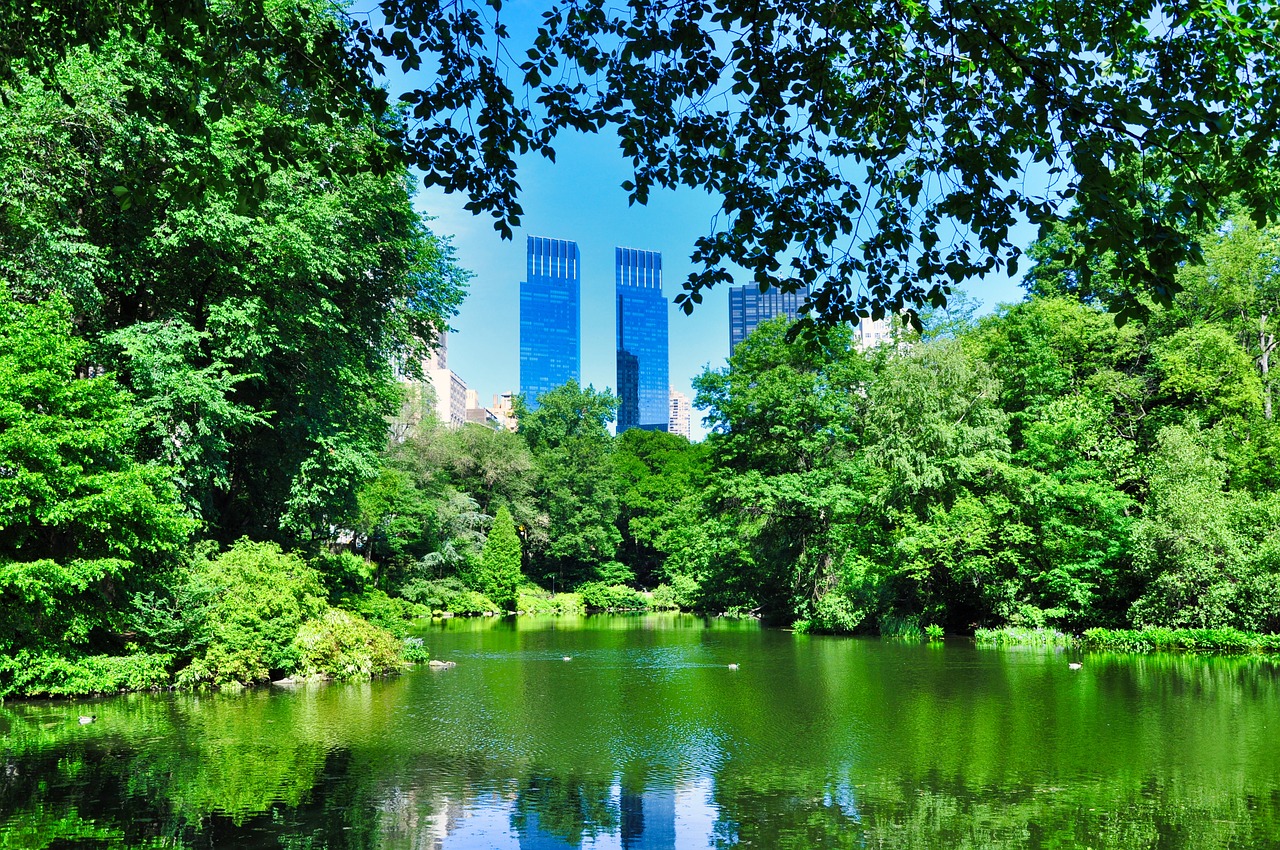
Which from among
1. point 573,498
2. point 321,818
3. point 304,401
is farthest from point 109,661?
point 573,498

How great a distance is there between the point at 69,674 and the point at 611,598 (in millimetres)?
36527

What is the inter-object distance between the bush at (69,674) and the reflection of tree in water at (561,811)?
9.17 m

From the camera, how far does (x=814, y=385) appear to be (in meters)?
32.8

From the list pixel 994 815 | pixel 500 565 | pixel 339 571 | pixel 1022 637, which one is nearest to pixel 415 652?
pixel 339 571

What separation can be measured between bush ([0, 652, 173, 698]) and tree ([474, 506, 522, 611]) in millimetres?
27265

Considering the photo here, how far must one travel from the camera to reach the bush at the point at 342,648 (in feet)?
55.9

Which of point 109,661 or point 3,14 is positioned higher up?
point 3,14

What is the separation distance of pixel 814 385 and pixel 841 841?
87.8 feet

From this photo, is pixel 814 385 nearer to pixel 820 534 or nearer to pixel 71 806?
pixel 820 534

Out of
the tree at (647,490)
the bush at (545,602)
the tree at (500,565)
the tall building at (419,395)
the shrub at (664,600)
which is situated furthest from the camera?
the tree at (647,490)

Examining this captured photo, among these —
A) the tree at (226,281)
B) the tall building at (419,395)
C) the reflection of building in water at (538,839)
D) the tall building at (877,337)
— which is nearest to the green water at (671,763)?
the reflection of building in water at (538,839)

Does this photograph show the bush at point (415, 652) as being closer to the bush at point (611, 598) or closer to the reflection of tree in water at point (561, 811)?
the reflection of tree in water at point (561, 811)

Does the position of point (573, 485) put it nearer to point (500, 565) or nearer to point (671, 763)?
point (500, 565)

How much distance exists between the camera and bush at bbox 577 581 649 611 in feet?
162
